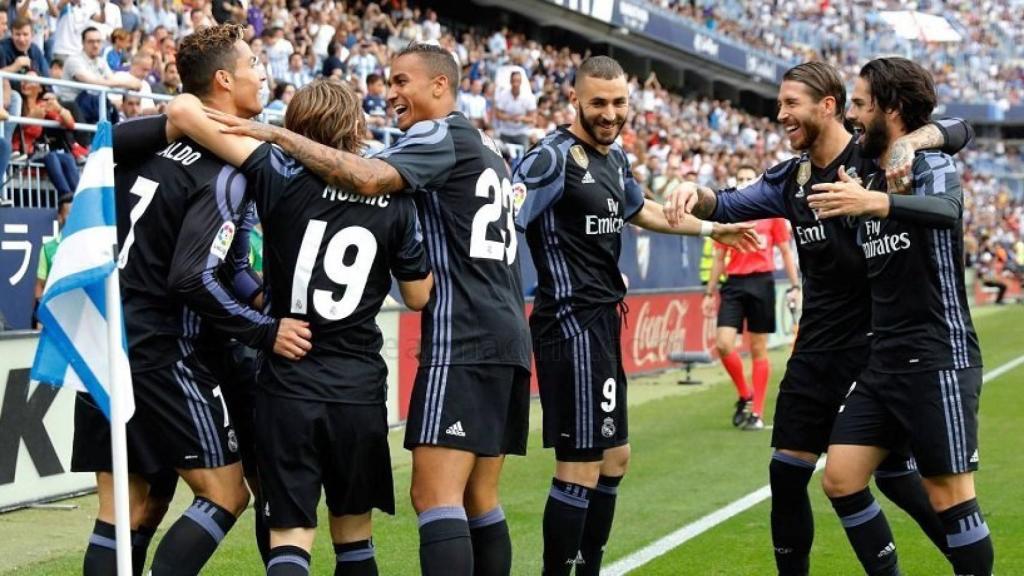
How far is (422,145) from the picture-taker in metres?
5.29

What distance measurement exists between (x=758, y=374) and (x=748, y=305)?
63cm

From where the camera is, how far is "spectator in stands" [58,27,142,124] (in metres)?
13.6

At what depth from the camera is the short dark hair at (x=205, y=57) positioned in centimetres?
537

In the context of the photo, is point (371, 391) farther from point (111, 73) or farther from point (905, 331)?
point (111, 73)

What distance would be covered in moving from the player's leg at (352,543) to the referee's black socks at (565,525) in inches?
55.5

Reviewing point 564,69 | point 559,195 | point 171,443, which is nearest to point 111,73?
point 559,195

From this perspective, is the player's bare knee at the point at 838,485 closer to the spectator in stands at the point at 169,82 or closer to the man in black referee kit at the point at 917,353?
the man in black referee kit at the point at 917,353

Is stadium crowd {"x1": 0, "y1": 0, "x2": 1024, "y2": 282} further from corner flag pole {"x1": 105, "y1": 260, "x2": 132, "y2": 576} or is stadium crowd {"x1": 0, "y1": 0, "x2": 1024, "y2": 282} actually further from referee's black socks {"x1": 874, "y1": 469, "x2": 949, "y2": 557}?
referee's black socks {"x1": 874, "y1": 469, "x2": 949, "y2": 557}

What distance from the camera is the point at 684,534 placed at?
851 centimetres

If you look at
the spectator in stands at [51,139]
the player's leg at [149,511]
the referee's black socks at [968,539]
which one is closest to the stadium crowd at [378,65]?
the spectator in stands at [51,139]

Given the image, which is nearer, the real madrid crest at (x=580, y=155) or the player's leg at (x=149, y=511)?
the player's leg at (x=149, y=511)

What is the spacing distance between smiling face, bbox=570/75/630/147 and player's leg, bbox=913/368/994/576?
177 centimetres

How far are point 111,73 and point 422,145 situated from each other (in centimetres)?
1055

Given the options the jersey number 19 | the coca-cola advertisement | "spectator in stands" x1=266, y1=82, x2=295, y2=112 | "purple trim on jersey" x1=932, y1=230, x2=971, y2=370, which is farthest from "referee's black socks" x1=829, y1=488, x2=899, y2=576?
"spectator in stands" x1=266, y1=82, x2=295, y2=112
